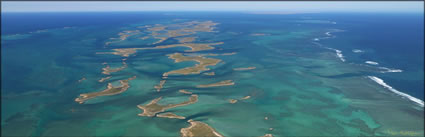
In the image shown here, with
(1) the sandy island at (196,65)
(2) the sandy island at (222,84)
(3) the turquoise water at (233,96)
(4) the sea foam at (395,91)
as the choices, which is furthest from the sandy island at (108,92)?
(4) the sea foam at (395,91)

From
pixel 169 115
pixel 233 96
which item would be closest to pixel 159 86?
pixel 169 115

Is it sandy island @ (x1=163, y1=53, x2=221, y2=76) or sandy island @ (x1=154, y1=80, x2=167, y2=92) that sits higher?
sandy island @ (x1=163, y1=53, x2=221, y2=76)

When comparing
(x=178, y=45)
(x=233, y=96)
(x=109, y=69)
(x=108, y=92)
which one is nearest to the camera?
(x=233, y=96)

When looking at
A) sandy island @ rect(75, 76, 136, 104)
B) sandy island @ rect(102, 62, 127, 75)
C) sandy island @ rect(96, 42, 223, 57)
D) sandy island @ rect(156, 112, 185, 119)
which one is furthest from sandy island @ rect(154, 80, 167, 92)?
sandy island @ rect(96, 42, 223, 57)

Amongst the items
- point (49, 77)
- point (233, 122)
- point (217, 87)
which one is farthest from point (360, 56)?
point (49, 77)

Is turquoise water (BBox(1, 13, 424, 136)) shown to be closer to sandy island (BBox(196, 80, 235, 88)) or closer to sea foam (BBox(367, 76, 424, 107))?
sea foam (BBox(367, 76, 424, 107))

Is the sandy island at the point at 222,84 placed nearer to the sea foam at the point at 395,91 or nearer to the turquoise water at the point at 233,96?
the turquoise water at the point at 233,96

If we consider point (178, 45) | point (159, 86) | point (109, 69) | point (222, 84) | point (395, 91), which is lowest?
point (395, 91)

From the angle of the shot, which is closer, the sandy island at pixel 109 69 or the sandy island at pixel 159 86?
the sandy island at pixel 159 86

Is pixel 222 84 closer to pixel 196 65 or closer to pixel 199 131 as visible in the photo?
pixel 196 65
